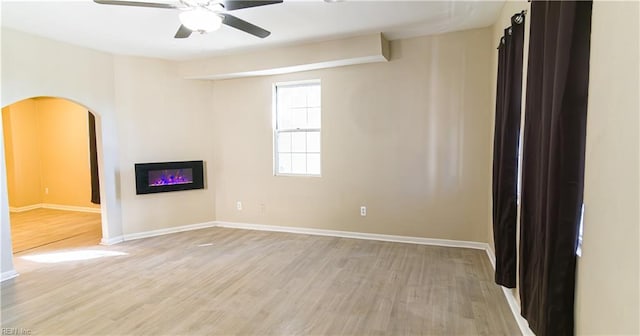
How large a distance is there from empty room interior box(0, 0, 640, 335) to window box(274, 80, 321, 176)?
0.03 meters

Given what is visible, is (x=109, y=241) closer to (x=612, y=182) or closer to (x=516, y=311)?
(x=516, y=311)

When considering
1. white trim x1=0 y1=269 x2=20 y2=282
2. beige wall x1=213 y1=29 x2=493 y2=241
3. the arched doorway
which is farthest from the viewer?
the arched doorway

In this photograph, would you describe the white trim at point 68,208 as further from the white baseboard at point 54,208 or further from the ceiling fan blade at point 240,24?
the ceiling fan blade at point 240,24

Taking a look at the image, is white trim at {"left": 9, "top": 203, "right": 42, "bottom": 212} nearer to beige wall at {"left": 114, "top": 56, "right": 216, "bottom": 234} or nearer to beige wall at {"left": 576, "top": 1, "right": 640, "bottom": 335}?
beige wall at {"left": 114, "top": 56, "right": 216, "bottom": 234}

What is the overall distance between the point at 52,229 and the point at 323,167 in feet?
15.1

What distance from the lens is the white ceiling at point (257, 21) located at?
3092mm

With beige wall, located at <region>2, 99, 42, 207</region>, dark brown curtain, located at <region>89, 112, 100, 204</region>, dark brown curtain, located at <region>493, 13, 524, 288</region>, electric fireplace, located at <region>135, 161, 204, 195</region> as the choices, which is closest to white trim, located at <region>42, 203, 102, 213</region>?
beige wall, located at <region>2, 99, 42, 207</region>

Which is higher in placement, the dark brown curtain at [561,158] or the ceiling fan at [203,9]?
the ceiling fan at [203,9]

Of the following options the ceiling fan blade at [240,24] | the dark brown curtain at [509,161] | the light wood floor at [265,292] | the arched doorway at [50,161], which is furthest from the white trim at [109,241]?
the dark brown curtain at [509,161]

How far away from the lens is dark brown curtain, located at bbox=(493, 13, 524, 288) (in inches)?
99.2

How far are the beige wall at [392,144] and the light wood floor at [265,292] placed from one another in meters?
0.53

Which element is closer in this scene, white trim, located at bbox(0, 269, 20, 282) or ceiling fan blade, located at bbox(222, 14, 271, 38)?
ceiling fan blade, located at bbox(222, 14, 271, 38)

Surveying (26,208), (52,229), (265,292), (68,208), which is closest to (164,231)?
(52,229)

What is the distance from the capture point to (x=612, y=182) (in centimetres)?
121
